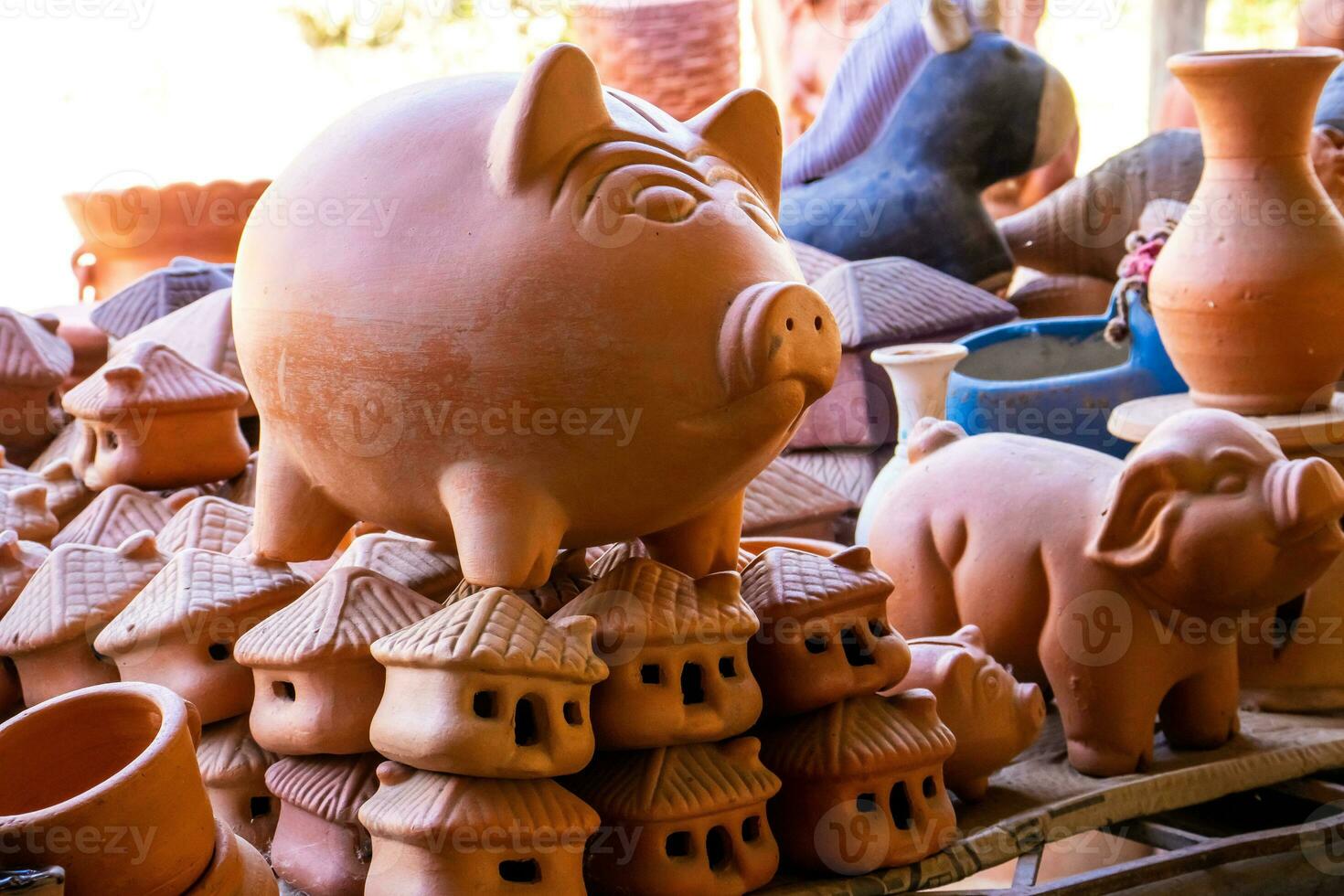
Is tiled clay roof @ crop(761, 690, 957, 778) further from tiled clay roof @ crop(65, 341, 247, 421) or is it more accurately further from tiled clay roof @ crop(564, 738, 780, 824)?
tiled clay roof @ crop(65, 341, 247, 421)

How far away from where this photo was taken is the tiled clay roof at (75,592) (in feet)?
6.98

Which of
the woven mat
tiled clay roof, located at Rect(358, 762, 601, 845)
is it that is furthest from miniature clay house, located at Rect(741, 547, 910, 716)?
tiled clay roof, located at Rect(358, 762, 601, 845)

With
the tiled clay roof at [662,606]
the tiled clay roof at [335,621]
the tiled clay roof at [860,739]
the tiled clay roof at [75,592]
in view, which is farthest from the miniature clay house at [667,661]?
the tiled clay roof at [75,592]

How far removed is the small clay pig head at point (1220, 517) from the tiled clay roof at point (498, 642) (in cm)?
89

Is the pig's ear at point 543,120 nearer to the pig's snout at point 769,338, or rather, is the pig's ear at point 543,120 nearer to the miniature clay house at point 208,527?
the pig's snout at point 769,338

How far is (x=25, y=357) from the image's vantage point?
131 inches

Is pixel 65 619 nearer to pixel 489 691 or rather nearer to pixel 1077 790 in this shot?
pixel 489 691

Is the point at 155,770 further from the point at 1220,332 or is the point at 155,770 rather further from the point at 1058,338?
the point at 1058,338

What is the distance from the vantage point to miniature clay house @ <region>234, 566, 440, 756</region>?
1800mm

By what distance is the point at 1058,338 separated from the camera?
12.5 feet

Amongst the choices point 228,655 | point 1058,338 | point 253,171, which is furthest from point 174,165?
point 228,655

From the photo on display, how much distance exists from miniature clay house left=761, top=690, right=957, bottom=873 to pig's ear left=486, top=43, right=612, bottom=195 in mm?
811

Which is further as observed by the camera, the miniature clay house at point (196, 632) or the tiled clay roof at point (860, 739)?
the miniature clay house at point (196, 632)

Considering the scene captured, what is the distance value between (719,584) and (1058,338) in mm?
2222
